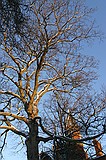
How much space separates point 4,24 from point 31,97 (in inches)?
352

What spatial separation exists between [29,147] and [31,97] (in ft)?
9.32

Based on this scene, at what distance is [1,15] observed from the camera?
4309mm

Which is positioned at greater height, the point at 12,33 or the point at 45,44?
the point at 45,44

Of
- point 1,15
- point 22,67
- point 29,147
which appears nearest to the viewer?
point 1,15

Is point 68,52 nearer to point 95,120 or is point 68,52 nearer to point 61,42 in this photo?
point 61,42

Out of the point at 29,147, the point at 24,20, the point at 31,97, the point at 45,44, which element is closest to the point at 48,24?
the point at 45,44

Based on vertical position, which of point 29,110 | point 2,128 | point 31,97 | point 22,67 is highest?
point 22,67

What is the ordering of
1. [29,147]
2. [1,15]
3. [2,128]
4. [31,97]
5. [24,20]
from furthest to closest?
[31,97] → [2,128] → [29,147] → [24,20] → [1,15]

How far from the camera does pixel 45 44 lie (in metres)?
13.3

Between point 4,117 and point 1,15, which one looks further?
point 4,117

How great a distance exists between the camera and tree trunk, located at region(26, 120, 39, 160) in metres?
10.9

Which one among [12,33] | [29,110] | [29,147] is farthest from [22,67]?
[12,33]

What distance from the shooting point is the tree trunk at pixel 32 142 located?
35.8 feet

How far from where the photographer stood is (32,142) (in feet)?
37.1
